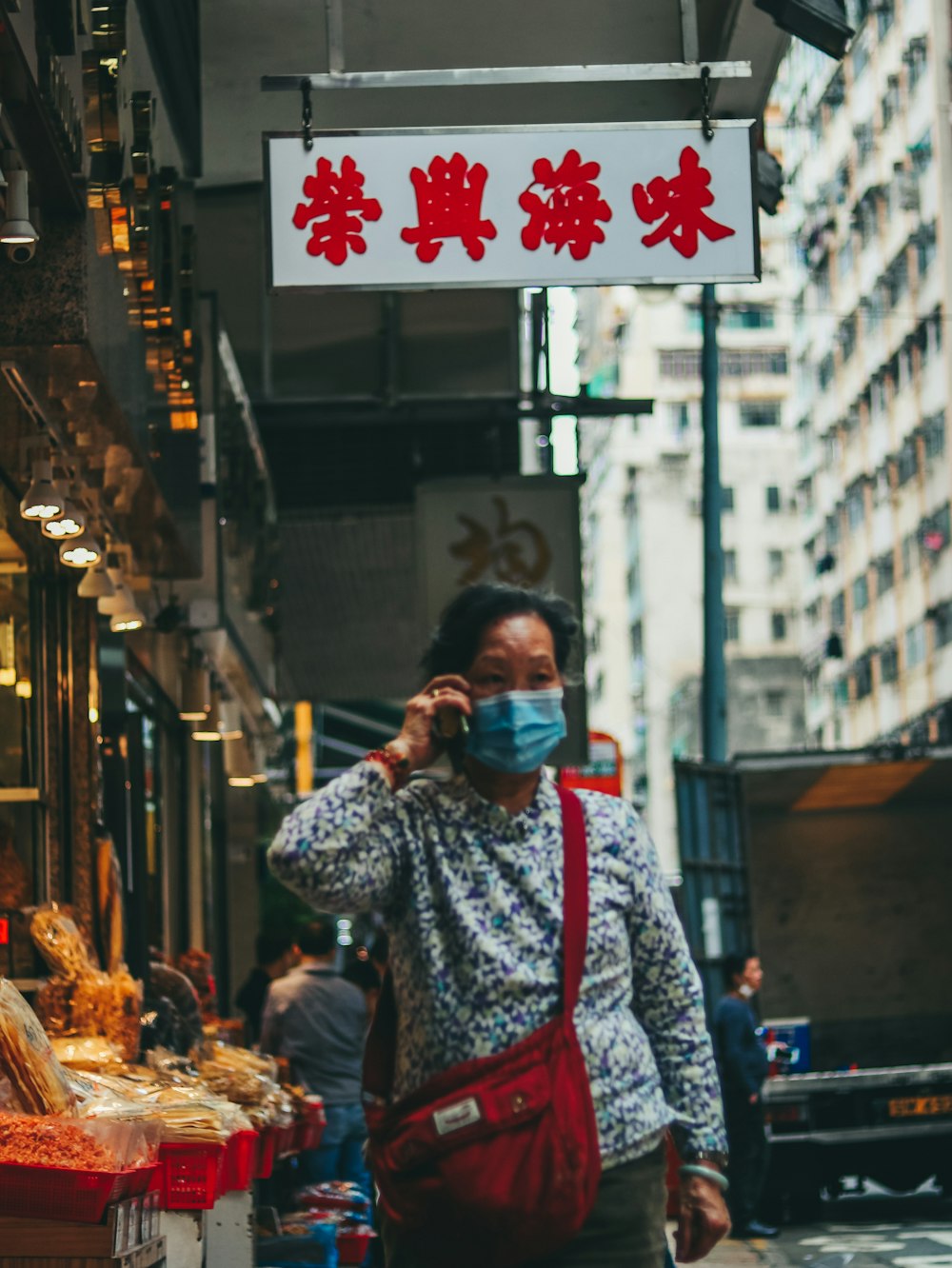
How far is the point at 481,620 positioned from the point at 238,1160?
2.45 meters

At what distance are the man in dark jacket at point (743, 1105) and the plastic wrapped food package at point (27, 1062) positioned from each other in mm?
8263

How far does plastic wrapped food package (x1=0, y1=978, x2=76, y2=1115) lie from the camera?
4.58 metres

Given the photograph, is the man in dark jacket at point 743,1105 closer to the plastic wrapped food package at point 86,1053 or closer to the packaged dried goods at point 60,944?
the packaged dried goods at point 60,944

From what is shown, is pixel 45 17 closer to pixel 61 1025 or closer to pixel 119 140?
pixel 119 140

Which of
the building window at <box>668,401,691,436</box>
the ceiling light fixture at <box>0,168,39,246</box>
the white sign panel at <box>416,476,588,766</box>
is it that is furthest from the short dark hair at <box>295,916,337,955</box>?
the building window at <box>668,401,691,436</box>

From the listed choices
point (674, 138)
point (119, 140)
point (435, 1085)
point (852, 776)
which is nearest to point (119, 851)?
point (119, 140)

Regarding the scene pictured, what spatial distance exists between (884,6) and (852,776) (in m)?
40.3

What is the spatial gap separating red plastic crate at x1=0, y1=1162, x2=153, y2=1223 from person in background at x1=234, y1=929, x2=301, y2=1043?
8.82 m

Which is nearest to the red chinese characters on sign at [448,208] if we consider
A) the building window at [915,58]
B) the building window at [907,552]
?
the building window at [915,58]

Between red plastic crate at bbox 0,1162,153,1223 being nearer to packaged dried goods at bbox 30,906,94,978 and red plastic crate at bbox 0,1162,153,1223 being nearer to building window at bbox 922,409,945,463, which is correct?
packaged dried goods at bbox 30,906,94,978

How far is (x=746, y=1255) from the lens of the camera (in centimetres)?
1116

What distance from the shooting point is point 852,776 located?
15.1m

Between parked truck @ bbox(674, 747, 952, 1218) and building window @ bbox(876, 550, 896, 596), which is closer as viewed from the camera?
parked truck @ bbox(674, 747, 952, 1218)

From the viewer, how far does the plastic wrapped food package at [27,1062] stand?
15.0 ft
